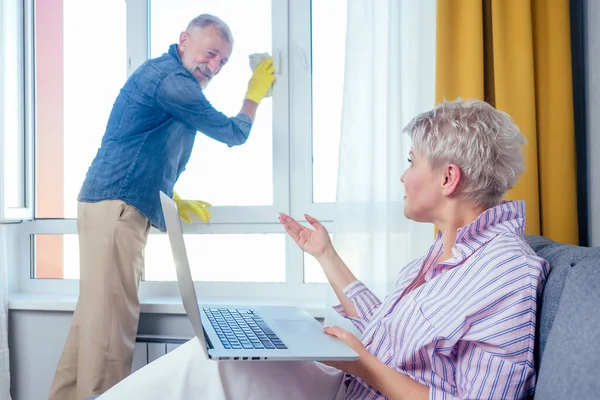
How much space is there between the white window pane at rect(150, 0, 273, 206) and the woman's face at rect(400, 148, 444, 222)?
112cm

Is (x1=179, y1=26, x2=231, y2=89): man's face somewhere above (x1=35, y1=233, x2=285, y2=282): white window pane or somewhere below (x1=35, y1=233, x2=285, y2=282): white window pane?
above

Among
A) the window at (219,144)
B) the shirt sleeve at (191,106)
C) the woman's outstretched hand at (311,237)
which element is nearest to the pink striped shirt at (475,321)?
the woman's outstretched hand at (311,237)

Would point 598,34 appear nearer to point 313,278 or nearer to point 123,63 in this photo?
point 313,278

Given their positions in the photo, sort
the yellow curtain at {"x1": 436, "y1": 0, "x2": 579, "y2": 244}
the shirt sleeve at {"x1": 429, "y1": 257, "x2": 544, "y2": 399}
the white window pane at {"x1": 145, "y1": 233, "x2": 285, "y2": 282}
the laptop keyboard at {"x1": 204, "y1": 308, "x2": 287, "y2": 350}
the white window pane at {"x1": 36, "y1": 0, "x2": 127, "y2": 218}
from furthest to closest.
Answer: the white window pane at {"x1": 36, "y1": 0, "x2": 127, "y2": 218}, the white window pane at {"x1": 145, "y1": 233, "x2": 285, "y2": 282}, the yellow curtain at {"x1": 436, "y1": 0, "x2": 579, "y2": 244}, the laptop keyboard at {"x1": 204, "y1": 308, "x2": 287, "y2": 350}, the shirt sleeve at {"x1": 429, "y1": 257, "x2": 544, "y2": 399}

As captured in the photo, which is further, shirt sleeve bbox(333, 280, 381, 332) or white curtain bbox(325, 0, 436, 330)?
white curtain bbox(325, 0, 436, 330)

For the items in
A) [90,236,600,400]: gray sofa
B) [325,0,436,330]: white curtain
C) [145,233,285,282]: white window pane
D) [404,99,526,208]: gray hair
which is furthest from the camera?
[145,233,285,282]: white window pane

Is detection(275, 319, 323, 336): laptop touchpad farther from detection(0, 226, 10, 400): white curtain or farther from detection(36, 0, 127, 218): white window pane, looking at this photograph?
detection(36, 0, 127, 218): white window pane

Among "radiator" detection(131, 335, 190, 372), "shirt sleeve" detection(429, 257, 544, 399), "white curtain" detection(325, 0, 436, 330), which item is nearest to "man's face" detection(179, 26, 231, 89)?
"white curtain" detection(325, 0, 436, 330)

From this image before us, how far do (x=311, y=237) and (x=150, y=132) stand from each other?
0.79 metres

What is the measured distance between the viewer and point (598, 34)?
1.56 metres

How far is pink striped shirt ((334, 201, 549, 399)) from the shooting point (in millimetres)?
925

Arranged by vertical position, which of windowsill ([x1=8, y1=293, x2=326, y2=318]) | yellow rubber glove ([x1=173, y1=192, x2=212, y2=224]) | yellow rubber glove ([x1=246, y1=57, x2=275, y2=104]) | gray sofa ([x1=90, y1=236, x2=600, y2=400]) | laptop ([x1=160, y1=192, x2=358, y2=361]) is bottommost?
windowsill ([x1=8, y1=293, x2=326, y2=318])

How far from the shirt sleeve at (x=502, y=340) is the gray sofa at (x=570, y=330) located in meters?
0.03

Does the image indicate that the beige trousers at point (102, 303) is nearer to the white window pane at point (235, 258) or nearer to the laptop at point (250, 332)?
the white window pane at point (235, 258)
